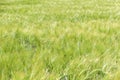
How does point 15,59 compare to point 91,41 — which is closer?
point 15,59

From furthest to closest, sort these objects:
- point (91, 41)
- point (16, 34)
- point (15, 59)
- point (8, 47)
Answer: point (16, 34), point (91, 41), point (8, 47), point (15, 59)

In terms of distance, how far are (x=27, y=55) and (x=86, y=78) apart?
2.18ft

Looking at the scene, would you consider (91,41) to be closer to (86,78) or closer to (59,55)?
(59,55)

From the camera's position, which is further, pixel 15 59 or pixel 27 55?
pixel 27 55

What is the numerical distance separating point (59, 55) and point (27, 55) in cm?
30

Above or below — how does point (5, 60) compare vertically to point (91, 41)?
above

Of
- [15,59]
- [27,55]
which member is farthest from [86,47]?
[15,59]

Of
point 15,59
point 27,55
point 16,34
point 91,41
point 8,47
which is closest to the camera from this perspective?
point 15,59

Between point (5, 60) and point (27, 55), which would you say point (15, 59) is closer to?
point (5, 60)

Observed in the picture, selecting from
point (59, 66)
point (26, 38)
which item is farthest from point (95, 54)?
point (26, 38)

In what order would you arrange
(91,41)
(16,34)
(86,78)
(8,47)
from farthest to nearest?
(16,34), (91,41), (8,47), (86,78)

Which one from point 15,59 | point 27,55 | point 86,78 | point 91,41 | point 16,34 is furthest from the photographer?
point 16,34

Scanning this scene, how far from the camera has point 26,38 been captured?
367 centimetres

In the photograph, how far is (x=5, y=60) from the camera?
235cm
